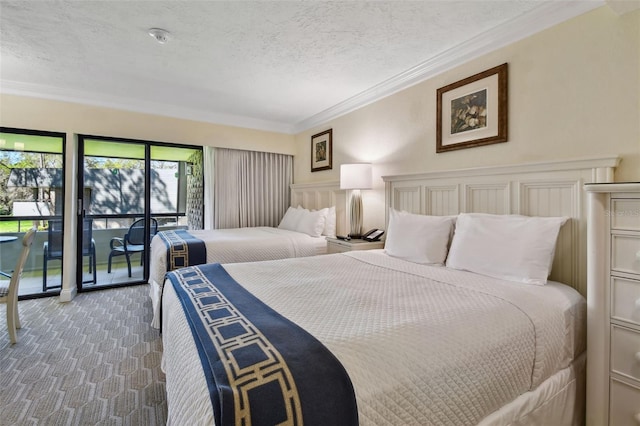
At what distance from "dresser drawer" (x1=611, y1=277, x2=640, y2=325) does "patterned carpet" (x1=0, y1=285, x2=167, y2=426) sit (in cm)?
237

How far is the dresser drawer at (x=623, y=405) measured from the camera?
50.7 inches

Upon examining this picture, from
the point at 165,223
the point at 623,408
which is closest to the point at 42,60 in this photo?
the point at 165,223

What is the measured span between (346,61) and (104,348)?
3.26m

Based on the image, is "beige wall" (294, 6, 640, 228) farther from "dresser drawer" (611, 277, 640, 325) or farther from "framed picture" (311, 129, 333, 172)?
"framed picture" (311, 129, 333, 172)

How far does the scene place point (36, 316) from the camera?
3.07 metres

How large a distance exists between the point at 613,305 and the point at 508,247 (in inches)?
20.7

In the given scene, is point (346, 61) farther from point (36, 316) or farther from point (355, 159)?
point (36, 316)

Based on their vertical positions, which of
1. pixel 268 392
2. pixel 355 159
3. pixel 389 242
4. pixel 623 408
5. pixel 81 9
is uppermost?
pixel 81 9

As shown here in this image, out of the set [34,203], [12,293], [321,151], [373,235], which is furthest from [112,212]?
[373,235]

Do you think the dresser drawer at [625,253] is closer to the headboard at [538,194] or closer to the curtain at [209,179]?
the headboard at [538,194]

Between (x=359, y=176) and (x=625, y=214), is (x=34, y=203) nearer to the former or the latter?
(x=359, y=176)

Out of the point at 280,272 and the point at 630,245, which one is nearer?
the point at 630,245

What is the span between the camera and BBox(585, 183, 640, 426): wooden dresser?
1.30 metres

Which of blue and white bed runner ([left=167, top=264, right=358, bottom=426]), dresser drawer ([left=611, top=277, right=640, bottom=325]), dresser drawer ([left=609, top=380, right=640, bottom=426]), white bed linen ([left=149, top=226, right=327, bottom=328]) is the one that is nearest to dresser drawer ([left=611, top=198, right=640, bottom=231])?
dresser drawer ([left=611, top=277, right=640, bottom=325])
